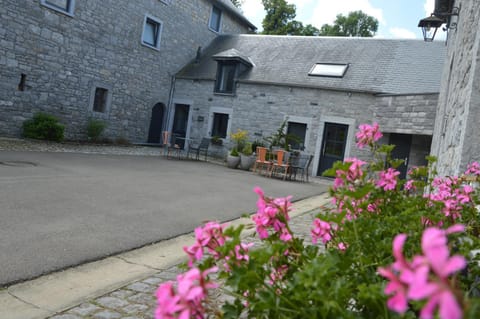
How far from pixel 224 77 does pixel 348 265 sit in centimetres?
1696

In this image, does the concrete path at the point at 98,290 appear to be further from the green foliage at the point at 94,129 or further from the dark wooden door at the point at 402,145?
the dark wooden door at the point at 402,145

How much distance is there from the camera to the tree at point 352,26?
36.3 m

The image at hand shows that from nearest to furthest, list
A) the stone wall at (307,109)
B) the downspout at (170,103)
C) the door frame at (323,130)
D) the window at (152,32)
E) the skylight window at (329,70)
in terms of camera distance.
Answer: the stone wall at (307,109), the door frame at (323,130), the skylight window at (329,70), the window at (152,32), the downspout at (170,103)

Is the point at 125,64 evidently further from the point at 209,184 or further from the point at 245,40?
the point at 209,184

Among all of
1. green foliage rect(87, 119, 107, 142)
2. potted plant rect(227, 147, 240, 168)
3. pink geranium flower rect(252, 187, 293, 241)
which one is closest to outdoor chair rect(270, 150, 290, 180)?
potted plant rect(227, 147, 240, 168)

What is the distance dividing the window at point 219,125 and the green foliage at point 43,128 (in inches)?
273

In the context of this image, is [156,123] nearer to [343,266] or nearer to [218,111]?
[218,111]

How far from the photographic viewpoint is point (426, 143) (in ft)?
45.2

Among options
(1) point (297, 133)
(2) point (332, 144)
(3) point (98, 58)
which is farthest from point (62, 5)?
(2) point (332, 144)

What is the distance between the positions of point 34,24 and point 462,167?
13664mm

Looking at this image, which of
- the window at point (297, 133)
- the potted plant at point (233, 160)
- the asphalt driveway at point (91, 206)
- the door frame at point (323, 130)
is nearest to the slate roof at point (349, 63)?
the door frame at point (323, 130)

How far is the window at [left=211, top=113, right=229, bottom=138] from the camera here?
58.2 feet

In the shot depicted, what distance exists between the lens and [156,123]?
18812mm

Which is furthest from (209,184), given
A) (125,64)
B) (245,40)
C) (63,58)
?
(245,40)
